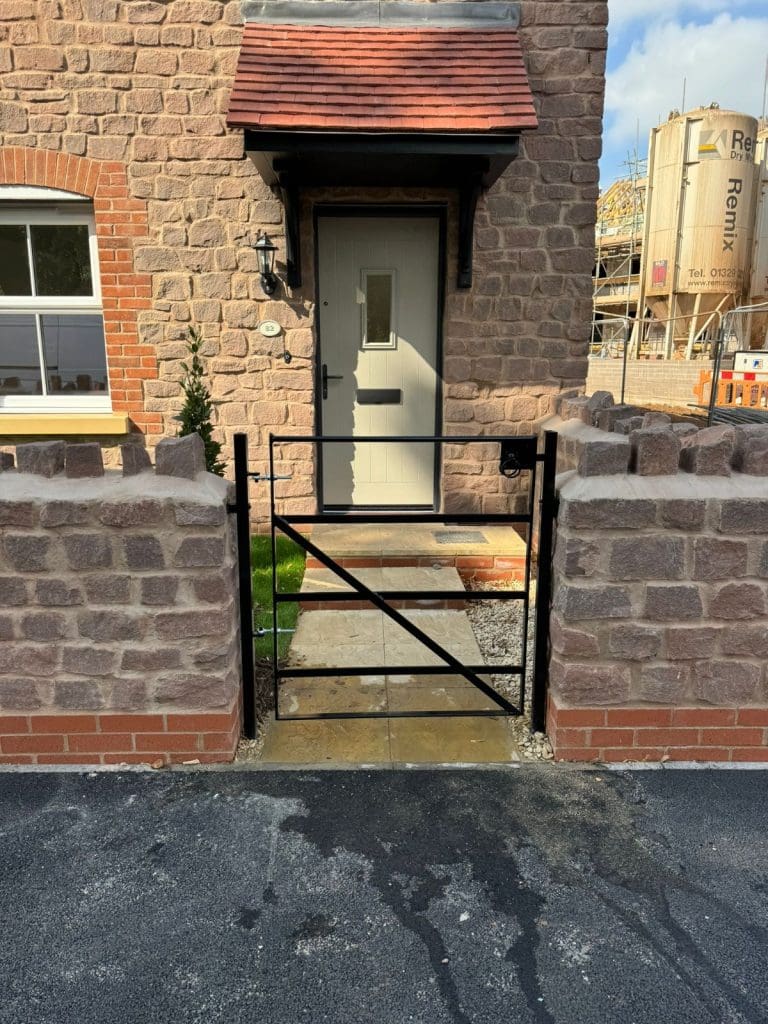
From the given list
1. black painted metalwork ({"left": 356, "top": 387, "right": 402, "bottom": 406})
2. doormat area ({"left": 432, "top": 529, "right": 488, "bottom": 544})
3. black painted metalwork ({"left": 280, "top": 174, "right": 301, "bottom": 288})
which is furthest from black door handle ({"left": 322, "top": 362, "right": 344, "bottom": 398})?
doormat area ({"left": 432, "top": 529, "right": 488, "bottom": 544})

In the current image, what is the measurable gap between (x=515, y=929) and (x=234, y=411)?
4.51 meters

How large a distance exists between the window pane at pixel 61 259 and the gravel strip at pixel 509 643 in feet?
13.0

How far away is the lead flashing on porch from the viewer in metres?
5.16

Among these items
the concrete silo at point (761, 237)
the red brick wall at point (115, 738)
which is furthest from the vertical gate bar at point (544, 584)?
the concrete silo at point (761, 237)

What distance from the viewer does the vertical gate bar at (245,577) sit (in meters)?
2.89

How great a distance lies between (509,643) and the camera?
423 cm

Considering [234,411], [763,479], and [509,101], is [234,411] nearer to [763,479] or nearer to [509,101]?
[509,101]

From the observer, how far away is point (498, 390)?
228 inches

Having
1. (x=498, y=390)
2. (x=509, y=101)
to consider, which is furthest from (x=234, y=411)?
(x=509, y=101)

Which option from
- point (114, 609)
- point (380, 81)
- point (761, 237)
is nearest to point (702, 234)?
point (761, 237)

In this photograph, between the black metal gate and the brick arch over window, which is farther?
the brick arch over window

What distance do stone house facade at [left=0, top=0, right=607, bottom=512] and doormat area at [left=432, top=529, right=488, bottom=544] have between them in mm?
351

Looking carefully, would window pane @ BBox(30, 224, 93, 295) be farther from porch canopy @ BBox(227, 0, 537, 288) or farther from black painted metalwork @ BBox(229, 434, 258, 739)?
black painted metalwork @ BBox(229, 434, 258, 739)

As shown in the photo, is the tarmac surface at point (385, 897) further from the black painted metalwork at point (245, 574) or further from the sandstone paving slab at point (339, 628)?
the sandstone paving slab at point (339, 628)
